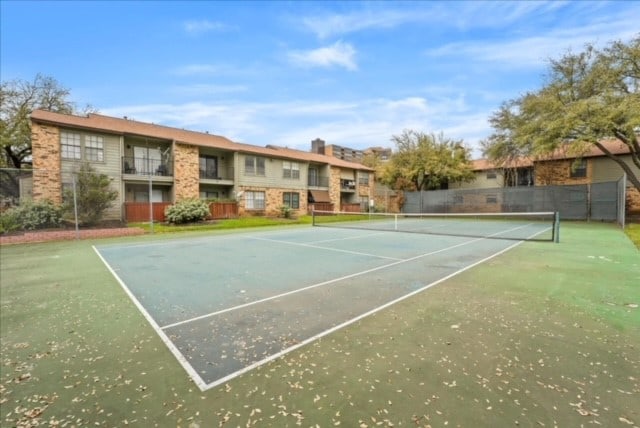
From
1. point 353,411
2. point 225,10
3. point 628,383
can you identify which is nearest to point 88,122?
point 225,10

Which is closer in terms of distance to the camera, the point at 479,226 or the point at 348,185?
the point at 479,226

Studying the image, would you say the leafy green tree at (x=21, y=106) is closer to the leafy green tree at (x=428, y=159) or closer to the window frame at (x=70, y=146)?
the window frame at (x=70, y=146)

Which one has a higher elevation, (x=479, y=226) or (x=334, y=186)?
(x=334, y=186)

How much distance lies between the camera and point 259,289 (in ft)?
16.9

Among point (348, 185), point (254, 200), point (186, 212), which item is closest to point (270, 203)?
point (254, 200)

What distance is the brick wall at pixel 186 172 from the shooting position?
846 inches

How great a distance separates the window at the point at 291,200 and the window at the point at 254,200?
2.38m

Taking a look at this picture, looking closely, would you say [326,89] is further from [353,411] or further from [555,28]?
[353,411]

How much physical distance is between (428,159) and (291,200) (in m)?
Answer: 14.8

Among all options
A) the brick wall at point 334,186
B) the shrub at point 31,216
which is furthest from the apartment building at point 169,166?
the shrub at point 31,216

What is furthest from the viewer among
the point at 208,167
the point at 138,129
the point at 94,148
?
the point at 208,167

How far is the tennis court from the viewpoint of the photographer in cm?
312

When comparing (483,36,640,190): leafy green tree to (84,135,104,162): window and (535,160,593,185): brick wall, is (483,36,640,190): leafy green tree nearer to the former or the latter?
(535,160,593,185): brick wall

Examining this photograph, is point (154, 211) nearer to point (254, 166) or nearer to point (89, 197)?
point (89, 197)
